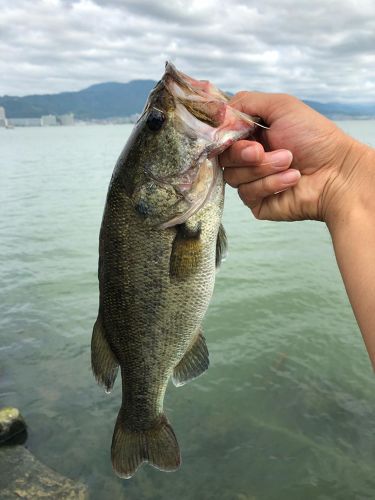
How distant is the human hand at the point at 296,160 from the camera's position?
3.03 metres

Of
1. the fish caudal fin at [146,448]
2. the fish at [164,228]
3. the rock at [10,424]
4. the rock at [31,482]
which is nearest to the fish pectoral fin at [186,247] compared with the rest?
the fish at [164,228]

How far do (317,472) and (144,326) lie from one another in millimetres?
4630

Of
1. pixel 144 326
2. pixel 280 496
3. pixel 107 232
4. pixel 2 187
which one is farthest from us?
pixel 2 187

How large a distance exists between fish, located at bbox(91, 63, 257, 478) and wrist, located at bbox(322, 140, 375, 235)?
711 millimetres

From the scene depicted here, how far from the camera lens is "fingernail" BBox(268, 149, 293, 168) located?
293cm

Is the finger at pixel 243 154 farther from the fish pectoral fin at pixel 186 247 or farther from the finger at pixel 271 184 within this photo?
the fish pectoral fin at pixel 186 247

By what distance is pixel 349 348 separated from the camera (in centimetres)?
927

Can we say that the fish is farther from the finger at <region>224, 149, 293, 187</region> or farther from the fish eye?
the finger at <region>224, 149, 293, 187</region>

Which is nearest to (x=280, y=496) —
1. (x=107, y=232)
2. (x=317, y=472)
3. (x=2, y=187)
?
(x=317, y=472)

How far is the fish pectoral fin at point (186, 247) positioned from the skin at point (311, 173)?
0.49 metres

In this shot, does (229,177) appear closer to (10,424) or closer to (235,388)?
(10,424)

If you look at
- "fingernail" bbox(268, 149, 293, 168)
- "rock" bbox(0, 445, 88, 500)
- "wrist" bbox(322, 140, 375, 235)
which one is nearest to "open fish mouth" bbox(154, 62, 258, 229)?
"fingernail" bbox(268, 149, 293, 168)

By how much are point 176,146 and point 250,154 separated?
0.43m

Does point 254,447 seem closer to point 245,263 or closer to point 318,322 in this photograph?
point 318,322
